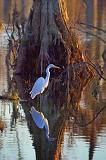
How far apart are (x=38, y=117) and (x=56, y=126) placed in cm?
88

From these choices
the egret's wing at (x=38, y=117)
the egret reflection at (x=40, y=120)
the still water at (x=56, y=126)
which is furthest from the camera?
the egret's wing at (x=38, y=117)

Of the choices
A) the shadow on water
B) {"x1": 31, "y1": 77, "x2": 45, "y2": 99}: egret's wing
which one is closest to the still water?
the shadow on water

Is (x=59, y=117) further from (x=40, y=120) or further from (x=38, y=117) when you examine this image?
(x=40, y=120)

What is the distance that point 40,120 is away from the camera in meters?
13.9

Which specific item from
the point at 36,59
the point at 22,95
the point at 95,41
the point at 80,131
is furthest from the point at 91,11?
the point at 80,131

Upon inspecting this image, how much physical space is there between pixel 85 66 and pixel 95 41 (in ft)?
32.6

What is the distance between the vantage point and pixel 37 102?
16.2 m

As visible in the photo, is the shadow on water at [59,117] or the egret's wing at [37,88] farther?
the egret's wing at [37,88]

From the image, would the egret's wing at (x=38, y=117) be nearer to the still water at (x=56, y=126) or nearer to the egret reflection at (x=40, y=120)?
the egret reflection at (x=40, y=120)

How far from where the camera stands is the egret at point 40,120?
1322cm

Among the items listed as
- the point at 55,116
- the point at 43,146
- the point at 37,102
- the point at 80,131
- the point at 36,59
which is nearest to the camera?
the point at 43,146

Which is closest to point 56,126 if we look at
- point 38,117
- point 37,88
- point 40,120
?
point 40,120

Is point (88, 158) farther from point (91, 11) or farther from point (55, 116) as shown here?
point (91, 11)

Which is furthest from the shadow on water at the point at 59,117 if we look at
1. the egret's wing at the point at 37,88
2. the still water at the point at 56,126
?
the egret's wing at the point at 37,88
